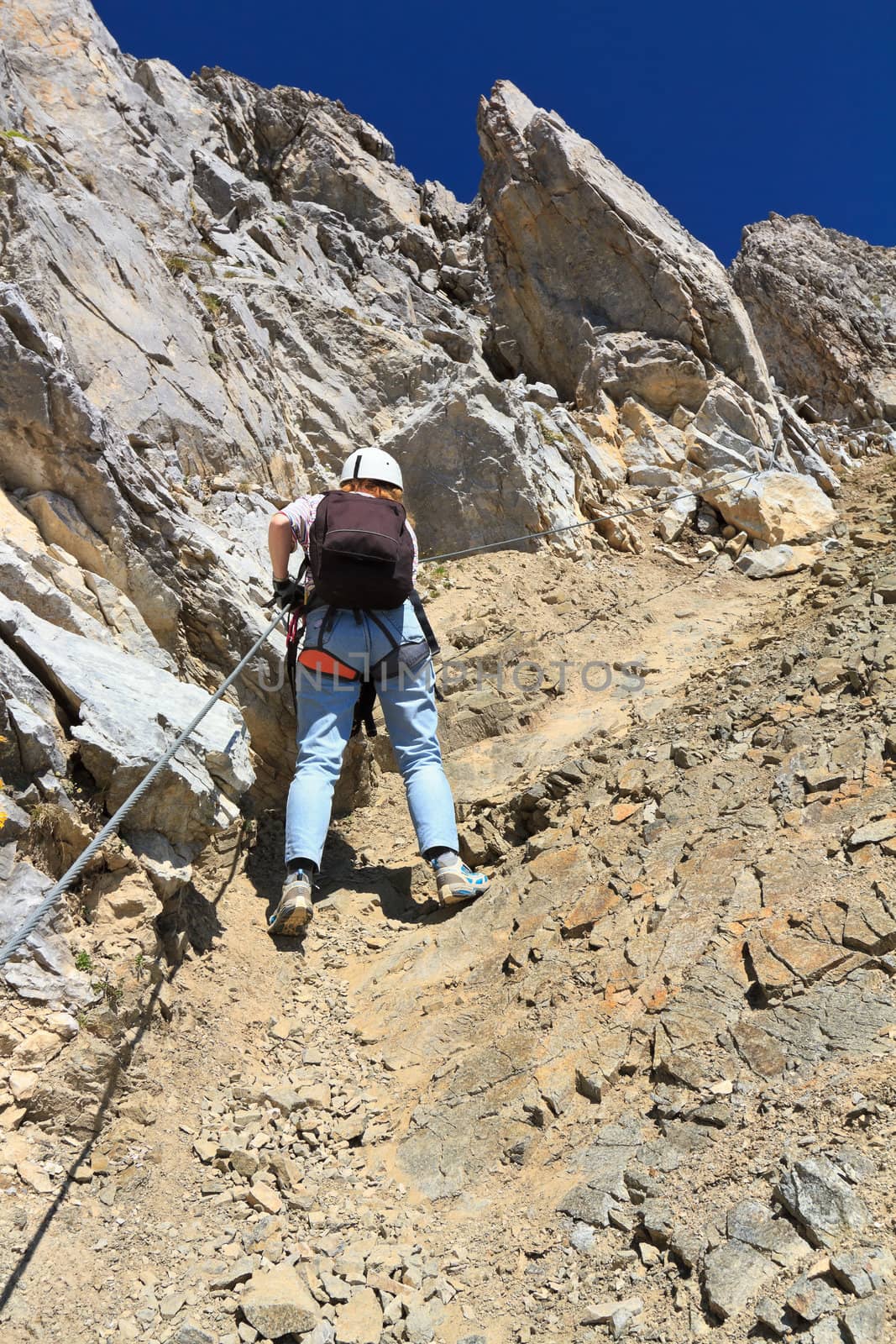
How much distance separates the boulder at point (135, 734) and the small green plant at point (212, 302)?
25.2ft

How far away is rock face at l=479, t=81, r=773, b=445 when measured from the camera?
626 inches

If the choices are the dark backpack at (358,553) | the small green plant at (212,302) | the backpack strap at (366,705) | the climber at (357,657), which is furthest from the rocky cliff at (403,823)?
the dark backpack at (358,553)

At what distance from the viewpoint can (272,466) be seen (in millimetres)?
10359

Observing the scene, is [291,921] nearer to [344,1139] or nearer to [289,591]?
[344,1139]

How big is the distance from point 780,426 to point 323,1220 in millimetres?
15993

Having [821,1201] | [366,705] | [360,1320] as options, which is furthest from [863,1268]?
[366,705]

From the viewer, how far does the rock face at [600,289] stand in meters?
15.9

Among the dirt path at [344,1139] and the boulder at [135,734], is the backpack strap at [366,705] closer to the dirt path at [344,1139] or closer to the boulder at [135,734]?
the dirt path at [344,1139]

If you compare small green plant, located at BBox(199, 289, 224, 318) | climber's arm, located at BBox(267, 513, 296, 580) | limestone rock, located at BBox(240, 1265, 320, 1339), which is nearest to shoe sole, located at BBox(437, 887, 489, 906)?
climber's arm, located at BBox(267, 513, 296, 580)

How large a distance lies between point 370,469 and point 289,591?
3.60ft

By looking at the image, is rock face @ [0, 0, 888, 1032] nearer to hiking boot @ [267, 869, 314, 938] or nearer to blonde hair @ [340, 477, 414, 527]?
hiking boot @ [267, 869, 314, 938]

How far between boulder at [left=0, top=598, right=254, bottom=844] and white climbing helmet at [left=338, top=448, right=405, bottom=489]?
2122 mm

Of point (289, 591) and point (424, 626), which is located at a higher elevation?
point (289, 591)

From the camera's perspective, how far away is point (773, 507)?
13500mm
